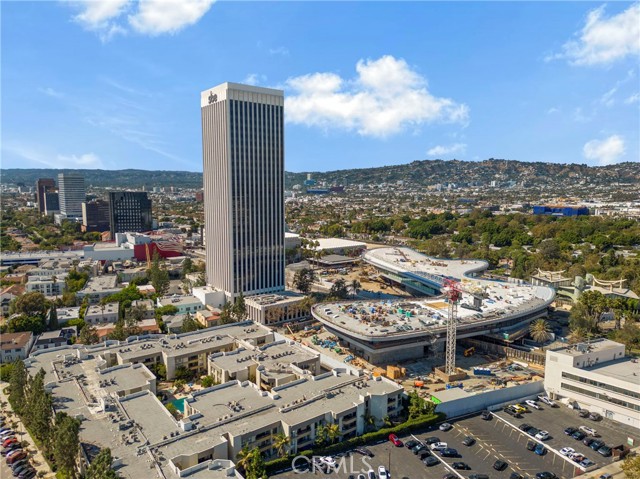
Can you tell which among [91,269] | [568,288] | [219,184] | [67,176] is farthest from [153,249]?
[67,176]

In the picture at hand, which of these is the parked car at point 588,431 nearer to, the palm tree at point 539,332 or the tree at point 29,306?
the palm tree at point 539,332

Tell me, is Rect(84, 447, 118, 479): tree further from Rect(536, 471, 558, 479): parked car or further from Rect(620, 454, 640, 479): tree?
Rect(620, 454, 640, 479): tree

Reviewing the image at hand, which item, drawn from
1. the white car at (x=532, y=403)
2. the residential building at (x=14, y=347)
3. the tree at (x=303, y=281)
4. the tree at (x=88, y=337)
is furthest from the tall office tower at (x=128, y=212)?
the white car at (x=532, y=403)

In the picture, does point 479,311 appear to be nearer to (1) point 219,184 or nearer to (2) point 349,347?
(2) point 349,347

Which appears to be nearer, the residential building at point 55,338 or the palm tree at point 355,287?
the residential building at point 55,338

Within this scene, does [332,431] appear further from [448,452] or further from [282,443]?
[448,452]

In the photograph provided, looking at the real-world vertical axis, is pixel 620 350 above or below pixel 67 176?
below

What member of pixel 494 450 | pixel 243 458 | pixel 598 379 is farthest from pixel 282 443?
pixel 598 379
